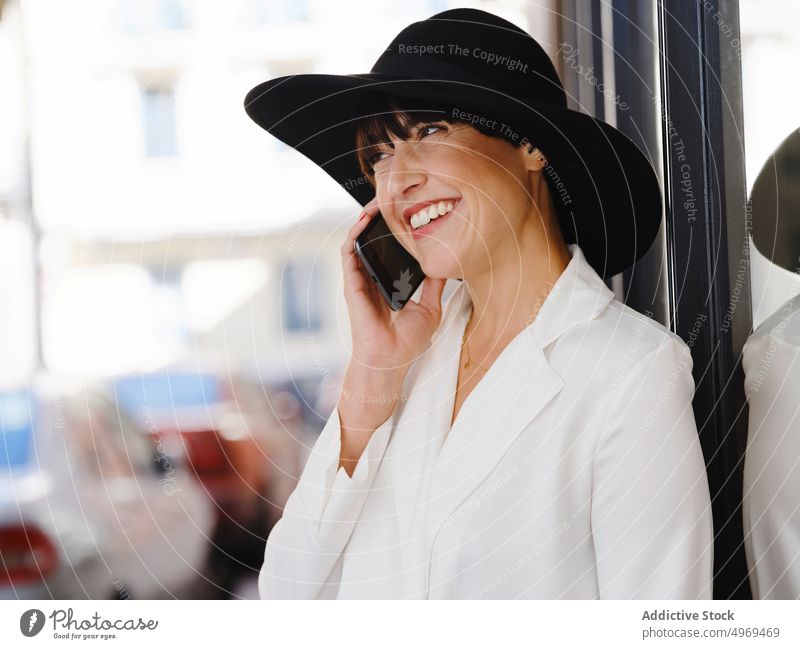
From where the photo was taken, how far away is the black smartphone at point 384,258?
0.71 meters

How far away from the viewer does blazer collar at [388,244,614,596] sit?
2.10ft

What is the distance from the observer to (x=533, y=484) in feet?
2.03

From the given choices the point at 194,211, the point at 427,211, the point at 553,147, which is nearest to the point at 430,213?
the point at 427,211

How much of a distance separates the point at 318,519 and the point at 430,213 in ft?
0.96

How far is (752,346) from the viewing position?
68cm

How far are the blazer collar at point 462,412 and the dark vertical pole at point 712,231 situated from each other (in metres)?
0.11

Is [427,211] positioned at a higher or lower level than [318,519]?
higher

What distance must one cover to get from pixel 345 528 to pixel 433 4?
49cm

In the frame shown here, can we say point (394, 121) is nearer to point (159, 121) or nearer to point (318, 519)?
point (159, 121)

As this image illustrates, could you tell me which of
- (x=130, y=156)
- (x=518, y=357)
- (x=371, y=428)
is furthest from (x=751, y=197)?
(x=130, y=156)

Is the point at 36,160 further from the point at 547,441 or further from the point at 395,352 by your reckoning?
the point at 547,441

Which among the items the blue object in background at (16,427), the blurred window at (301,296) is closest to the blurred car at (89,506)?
the blue object in background at (16,427)

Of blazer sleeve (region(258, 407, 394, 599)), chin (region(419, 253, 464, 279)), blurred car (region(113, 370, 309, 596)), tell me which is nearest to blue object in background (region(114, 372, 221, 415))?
blurred car (region(113, 370, 309, 596))

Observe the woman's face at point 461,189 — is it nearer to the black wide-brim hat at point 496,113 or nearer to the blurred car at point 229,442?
the black wide-brim hat at point 496,113
